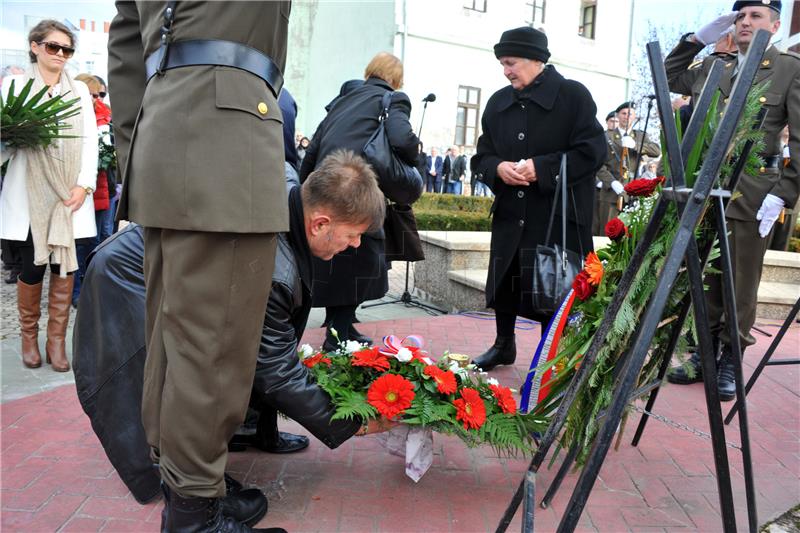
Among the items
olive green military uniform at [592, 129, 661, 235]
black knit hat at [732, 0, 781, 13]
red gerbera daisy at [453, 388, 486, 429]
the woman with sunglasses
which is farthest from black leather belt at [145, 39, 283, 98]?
olive green military uniform at [592, 129, 661, 235]

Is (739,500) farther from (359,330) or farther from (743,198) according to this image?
(359,330)

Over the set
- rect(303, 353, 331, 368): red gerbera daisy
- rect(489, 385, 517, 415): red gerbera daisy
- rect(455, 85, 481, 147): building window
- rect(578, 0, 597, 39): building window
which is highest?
rect(578, 0, 597, 39): building window

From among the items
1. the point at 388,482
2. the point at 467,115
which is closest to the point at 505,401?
the point at 388,482

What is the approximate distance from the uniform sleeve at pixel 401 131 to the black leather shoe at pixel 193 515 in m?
2.43

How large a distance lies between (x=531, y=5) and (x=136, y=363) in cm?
2267

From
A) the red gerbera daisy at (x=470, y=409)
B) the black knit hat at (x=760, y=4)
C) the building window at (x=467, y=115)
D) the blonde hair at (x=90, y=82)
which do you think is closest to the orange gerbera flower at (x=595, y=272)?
the red gerbera daisy at (x=470, y=409)

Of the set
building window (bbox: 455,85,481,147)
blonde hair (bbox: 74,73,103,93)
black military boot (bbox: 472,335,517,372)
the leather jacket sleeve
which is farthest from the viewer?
building window (bbox: 455,85,481,147)

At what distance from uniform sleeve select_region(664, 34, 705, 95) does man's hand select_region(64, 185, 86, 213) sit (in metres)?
3.86

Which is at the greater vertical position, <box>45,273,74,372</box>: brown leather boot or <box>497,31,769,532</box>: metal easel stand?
<box>497,31,769,532</box>: metal easel stand

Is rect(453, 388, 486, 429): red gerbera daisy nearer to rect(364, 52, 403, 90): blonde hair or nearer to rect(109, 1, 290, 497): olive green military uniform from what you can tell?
rect(109, 1, 290, 497): olive green military uniform

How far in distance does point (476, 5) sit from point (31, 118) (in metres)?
19.8

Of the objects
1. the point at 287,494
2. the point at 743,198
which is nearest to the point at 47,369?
the point at 287,494

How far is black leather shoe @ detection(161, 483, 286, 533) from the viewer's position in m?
1.94

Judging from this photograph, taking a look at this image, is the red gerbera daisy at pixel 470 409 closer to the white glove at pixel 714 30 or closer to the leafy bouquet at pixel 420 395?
the leafy bouquet at pixel 420 395
